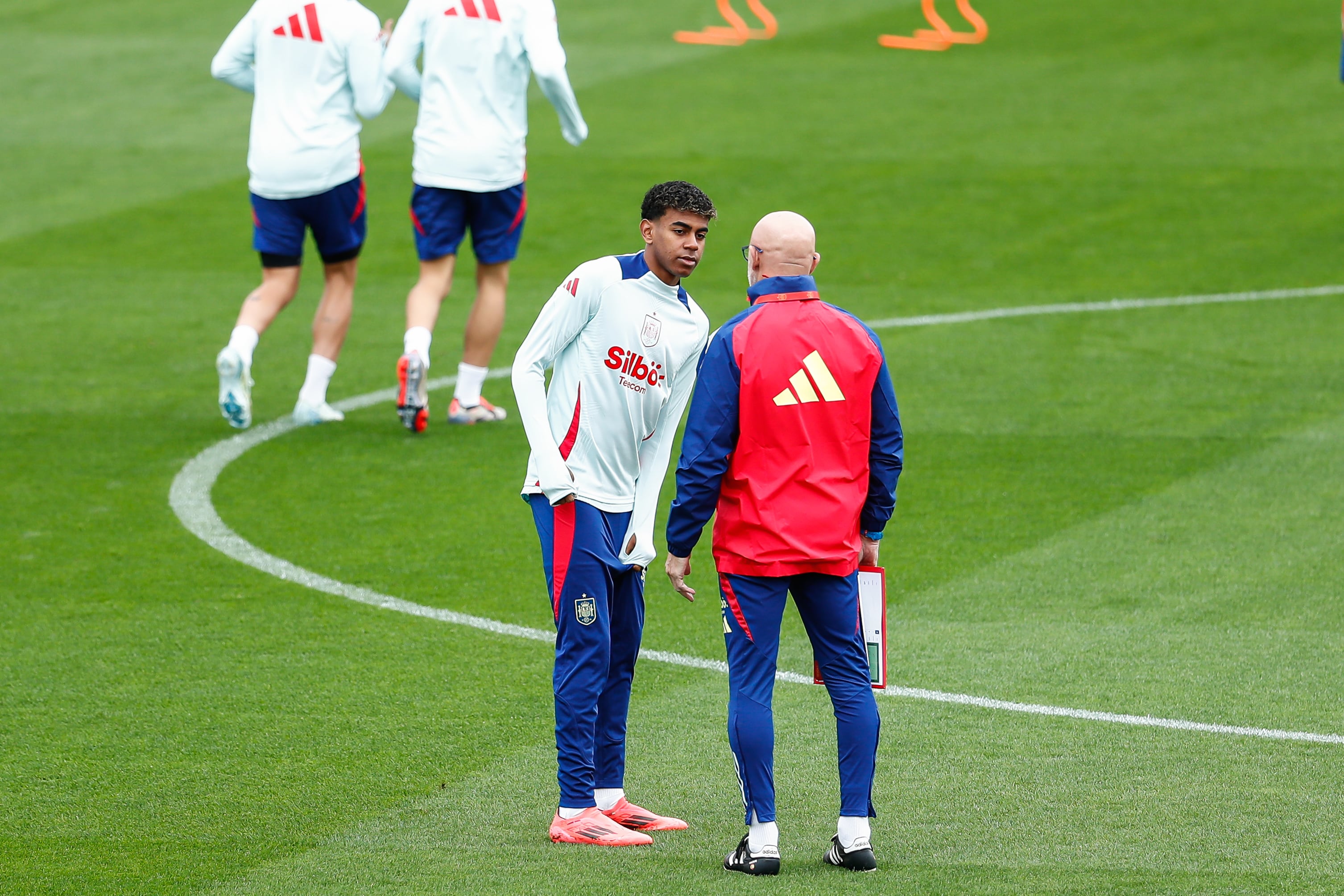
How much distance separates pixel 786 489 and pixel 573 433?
2.44 feet

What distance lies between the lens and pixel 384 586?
806 centimetres

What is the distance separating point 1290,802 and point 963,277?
9348mm

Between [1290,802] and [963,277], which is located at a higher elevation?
[1290,802]

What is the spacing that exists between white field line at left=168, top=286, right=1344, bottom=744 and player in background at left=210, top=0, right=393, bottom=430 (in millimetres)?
583

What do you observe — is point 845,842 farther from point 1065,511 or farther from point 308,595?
point 1065,511

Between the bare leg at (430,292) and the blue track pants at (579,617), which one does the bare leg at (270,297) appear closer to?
the bare leg at (430,292)

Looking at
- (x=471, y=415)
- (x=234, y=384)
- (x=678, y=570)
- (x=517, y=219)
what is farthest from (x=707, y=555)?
(x=678, y=570)

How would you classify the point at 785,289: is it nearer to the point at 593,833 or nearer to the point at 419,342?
the point at 593,833

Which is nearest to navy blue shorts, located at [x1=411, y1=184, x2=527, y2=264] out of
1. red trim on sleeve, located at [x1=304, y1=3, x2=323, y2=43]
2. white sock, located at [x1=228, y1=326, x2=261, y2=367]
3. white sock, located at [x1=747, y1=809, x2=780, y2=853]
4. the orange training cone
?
red trim on sleeve, located at [x1=304, y1=3, x2=323, y2=43]

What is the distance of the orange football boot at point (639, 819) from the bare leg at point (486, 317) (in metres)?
5.44

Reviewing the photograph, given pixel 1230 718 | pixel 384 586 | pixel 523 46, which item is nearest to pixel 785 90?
pixel 523 46

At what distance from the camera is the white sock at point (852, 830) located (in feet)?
17.0

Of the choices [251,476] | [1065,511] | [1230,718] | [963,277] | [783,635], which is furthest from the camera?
[963,277]

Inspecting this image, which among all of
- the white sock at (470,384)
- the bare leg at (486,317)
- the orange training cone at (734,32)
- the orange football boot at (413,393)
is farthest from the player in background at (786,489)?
the orange training cone at (734,32)
